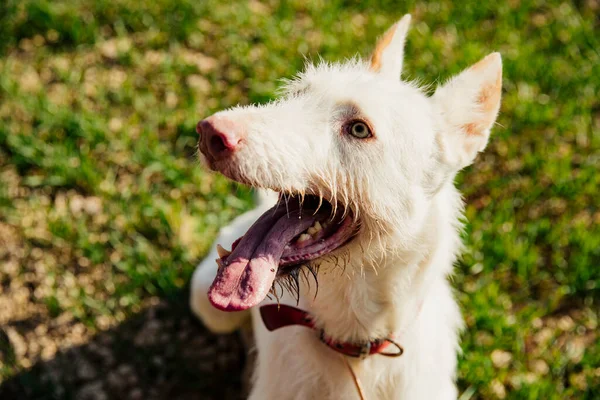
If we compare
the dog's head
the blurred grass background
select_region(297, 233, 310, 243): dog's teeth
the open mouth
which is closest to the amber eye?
the dog's head

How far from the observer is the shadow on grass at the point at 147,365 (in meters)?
4.02

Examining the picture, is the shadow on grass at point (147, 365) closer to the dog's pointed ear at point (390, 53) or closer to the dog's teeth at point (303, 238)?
the dog's teeth at point (303, 238)

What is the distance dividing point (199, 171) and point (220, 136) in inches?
104

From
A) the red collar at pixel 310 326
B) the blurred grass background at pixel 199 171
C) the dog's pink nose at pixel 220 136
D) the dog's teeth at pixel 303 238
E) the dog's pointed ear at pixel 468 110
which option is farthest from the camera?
the blurred grass background at pixel 199 171

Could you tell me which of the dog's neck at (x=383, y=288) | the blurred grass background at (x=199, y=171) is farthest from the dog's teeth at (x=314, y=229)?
the blurred grass background at (x=199, y=171)

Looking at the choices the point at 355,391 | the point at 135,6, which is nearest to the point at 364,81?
the point at 355,391

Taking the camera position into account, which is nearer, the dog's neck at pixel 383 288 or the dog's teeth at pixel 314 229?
the dog's teeth at pixel 314 229

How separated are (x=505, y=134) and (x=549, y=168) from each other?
450 mm

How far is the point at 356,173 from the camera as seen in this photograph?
2.57 metres

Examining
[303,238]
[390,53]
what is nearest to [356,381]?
[303,238]

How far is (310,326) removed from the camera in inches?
120

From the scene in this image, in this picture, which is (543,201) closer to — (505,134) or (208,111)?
(505,134)

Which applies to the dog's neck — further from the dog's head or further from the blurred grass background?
the blurred grass background

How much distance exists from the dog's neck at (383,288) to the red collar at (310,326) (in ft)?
0.11
